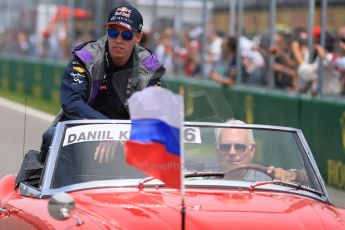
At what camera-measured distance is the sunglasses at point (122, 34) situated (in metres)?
7.36

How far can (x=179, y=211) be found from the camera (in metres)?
5.45

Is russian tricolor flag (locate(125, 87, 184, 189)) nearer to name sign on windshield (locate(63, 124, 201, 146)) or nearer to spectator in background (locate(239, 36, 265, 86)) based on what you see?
name sign on windshield (locate(63, 124, 201, 146))

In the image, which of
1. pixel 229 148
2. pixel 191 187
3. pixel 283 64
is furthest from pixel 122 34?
pixel 283 64

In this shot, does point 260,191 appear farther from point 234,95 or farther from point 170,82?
point 170,82

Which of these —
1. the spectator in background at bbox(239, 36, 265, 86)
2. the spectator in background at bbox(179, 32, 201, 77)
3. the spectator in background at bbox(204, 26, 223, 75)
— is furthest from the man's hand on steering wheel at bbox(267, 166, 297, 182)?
the spectator in background at bbox(179, 32, 201, 77)

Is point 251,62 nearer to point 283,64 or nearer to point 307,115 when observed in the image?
point 283,64

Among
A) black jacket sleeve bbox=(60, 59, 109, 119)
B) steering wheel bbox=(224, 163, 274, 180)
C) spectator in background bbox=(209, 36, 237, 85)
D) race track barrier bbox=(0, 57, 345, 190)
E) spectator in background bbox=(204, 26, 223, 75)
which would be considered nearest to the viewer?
steering wheel bbox=(224, 163, 274, 180)

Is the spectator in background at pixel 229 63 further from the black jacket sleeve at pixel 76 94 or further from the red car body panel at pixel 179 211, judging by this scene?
the red car body panel at pixel 179 211

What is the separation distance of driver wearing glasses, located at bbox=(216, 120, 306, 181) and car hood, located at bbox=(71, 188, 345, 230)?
0.79ft

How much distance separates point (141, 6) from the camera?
23.4m

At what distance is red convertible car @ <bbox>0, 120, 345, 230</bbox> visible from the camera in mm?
5391

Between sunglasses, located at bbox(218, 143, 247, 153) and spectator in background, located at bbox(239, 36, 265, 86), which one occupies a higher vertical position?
sunglasses, located at bbox(218, 143, 247, 153)

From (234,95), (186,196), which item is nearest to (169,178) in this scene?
→ (186,196)

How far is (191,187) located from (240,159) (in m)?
0.47
